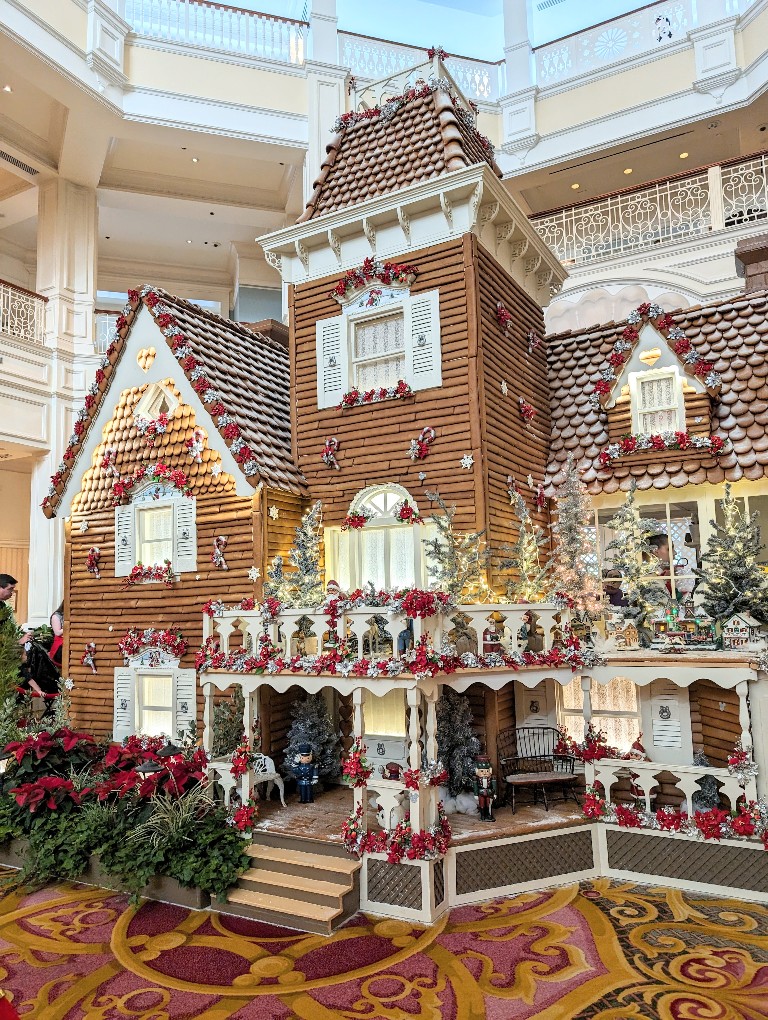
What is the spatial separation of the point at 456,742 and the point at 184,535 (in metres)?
5.48

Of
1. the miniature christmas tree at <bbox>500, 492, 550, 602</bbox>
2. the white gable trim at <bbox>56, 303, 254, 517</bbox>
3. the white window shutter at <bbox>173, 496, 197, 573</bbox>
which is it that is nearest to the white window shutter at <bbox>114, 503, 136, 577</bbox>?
the white window shutter at <bbox>173, 496, 197, 573</bbox>

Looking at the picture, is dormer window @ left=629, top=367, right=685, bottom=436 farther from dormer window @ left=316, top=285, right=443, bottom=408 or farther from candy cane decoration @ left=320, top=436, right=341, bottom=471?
candy cane decoration @ left=320, top=436, right=341, bottom=471

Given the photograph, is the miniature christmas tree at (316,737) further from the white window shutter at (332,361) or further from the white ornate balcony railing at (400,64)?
the white ornate balcony railing at (400,64)

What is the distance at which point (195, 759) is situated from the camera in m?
9.68

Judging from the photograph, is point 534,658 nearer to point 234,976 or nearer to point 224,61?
point 234,976

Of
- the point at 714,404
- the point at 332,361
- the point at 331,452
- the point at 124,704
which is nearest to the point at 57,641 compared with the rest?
the point at 124,704

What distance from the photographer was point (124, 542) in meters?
12.3

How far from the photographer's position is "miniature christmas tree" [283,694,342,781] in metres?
10.2

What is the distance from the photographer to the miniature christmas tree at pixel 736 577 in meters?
8.93

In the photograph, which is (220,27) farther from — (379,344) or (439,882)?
(439,882)

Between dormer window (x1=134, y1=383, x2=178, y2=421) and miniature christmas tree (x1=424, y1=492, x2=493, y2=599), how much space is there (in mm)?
5031

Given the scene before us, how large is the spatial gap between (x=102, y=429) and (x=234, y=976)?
918 cm

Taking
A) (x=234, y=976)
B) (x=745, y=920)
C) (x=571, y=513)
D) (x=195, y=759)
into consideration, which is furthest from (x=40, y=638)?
(x=745, y=920)

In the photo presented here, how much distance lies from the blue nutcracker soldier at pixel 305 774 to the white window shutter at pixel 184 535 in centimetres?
353
